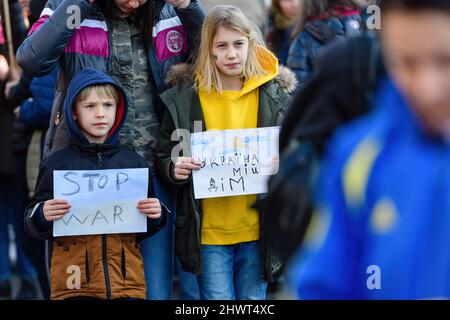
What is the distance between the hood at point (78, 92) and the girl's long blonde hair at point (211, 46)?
0.39 metres

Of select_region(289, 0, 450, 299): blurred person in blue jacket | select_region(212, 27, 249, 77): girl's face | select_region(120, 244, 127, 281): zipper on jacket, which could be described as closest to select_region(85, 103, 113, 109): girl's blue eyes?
select_region(212, 27, 249, 77): girl's face

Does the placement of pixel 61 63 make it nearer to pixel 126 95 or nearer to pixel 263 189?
pixel 126 95

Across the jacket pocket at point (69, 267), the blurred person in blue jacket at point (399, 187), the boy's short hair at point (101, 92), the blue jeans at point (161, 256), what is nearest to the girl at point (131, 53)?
the blue jeans at point (161, 256)

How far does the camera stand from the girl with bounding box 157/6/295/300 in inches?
168

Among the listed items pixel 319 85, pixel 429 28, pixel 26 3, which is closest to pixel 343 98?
pixel 319 85

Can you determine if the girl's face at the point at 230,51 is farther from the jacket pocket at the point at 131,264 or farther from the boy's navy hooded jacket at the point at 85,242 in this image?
the jacket pocket at the point at 131,264

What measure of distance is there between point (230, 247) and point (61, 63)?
44.3 inches

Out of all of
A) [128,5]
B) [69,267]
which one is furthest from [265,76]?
[69,267]

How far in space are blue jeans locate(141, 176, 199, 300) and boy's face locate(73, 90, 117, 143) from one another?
35 centimetres

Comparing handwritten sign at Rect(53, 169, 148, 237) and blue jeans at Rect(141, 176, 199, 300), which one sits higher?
handwritten sign at Rect(53, 169, 148, 237)

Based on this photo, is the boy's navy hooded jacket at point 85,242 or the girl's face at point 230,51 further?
the girl's face at point 230,51

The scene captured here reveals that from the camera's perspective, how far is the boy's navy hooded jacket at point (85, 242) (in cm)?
406

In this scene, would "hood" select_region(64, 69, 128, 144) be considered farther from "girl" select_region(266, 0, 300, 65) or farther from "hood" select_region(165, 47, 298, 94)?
"girl" select_region(266, 0, 300, 65)

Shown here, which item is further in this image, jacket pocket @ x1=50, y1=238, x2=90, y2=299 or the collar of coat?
the collar of coat
